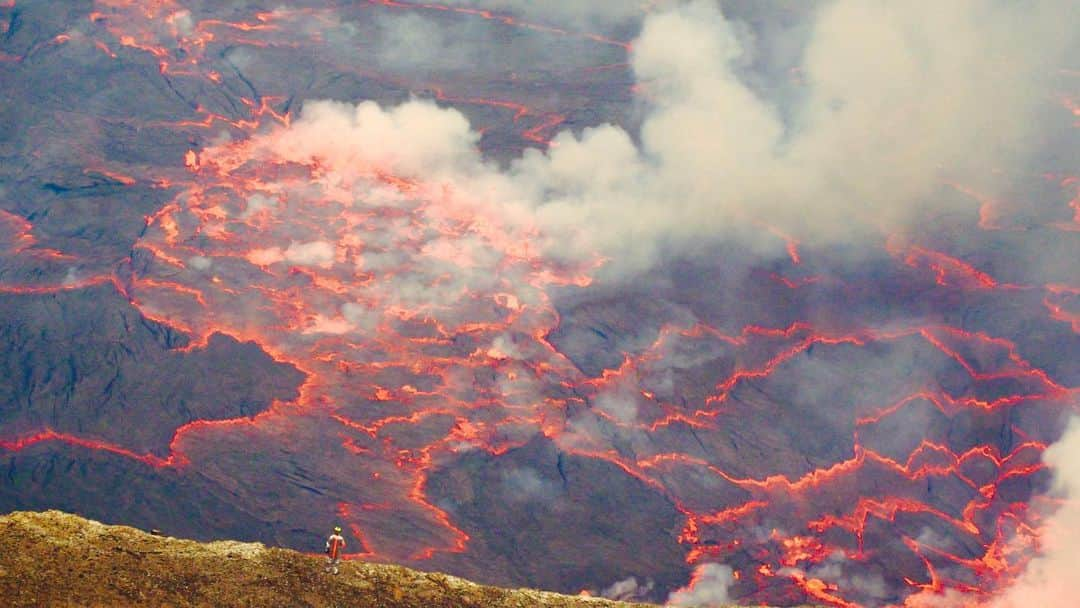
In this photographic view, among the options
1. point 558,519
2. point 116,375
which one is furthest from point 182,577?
point 116,375

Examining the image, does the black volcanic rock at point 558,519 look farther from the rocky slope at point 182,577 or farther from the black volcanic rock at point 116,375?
the rocky slope at point 182,577

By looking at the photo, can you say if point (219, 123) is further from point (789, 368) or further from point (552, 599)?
point (552, 599)

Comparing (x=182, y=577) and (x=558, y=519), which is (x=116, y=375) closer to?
(x=558, y=519)

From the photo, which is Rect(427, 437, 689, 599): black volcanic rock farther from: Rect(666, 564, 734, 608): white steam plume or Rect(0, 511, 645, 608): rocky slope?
Rect(0, 511, 645, 608): rocky slope

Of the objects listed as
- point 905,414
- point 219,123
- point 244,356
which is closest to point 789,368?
point 905,414

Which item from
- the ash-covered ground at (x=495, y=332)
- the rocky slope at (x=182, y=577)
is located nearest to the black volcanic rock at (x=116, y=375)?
the ash-covered ground at (x=495, y=332)
